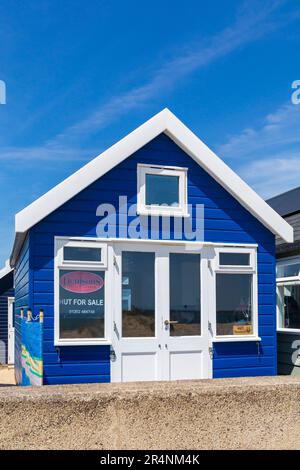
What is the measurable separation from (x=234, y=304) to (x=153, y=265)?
5.43ft

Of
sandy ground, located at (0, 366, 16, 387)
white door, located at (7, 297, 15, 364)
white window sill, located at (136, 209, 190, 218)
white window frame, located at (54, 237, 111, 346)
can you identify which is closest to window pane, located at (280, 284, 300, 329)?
white window sill, located at (136, 209, 190, 218)

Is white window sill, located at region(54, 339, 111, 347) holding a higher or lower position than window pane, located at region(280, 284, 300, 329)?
lower

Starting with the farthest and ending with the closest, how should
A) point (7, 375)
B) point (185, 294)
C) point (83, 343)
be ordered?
point (7, 375)
point (185, 294)
point (83, 343)

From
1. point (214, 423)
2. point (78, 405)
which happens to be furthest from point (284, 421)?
point (78, 405)

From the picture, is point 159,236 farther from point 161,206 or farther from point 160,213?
point 161,206

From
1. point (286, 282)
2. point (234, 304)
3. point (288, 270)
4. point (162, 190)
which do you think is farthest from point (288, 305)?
point (162, 190)

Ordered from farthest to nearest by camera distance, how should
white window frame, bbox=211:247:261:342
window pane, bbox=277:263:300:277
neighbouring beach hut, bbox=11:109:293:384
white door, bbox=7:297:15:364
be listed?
white door, bbox=7:297:15:364 < window pane, bbox=277:263:300:277 < white window frame, bbox=211:247:261:342 < neighbouring beach hut, bbox=11:109:293:384

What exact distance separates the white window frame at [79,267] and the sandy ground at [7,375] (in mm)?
6632

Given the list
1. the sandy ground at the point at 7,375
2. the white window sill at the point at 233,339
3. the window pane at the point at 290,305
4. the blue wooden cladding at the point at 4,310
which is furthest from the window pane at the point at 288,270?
A: the blue wooden cladding at the point at 4,310

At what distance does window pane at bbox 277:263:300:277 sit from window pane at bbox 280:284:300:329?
9.6 inches

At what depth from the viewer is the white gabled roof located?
29.9 feet

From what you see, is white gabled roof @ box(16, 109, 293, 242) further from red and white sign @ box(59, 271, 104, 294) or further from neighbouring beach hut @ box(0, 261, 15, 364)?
neighbouring beach hut @ box(0, 261, 15, 364)

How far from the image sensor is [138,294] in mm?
9750
